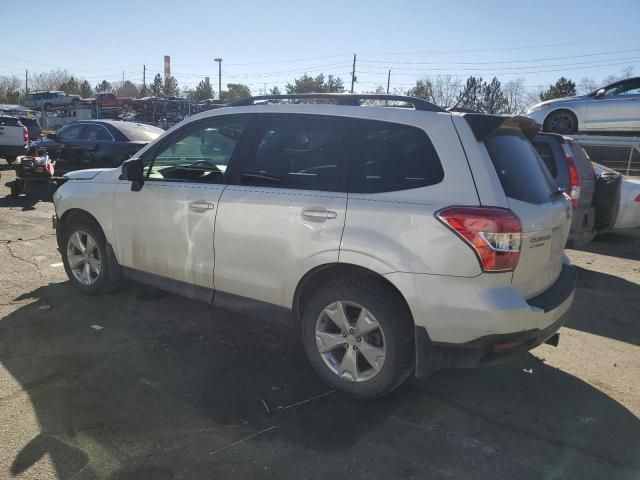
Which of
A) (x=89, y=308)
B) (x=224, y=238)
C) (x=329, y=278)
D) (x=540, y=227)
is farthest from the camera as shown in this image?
(x=89, y=308)

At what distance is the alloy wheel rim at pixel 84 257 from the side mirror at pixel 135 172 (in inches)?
36.4

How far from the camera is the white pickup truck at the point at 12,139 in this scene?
16047mm

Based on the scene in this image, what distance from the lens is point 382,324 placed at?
295cm

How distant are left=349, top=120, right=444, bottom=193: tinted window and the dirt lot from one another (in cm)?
122

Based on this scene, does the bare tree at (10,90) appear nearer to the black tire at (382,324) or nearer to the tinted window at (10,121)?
the tinted window at (10,121)

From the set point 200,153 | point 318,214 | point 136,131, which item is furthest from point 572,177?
point 136,131

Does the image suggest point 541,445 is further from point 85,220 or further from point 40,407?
point 85,220

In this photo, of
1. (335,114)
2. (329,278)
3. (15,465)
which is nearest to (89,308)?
(15,465)

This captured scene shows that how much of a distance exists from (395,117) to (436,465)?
2029mm

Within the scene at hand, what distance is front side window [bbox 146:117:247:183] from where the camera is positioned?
3762 mm

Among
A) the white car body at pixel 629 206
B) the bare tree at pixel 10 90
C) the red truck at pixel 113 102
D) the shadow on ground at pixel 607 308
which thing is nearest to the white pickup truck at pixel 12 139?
the white car body at pixel 629 206

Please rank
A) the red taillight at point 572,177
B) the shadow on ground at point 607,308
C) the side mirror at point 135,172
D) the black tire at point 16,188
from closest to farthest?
the side mirror at point 135,172
the shadow on ground at point 607,308
the red taillight at point 572,177
the black tire at point 16,188

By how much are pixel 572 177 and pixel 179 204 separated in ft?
16.0

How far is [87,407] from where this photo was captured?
302 cm
